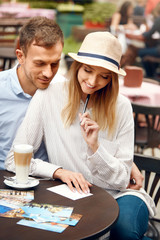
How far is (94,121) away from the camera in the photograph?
2211 mm

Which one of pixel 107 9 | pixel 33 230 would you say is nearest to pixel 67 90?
pixel 33 230

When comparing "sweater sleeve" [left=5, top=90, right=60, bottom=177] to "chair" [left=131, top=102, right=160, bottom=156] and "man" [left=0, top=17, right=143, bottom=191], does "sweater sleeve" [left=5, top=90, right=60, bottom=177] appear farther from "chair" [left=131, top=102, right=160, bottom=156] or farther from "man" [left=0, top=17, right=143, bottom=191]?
"chair" [left=131, top=102, right=160, bottom=156]

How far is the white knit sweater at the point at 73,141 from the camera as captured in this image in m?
2.27

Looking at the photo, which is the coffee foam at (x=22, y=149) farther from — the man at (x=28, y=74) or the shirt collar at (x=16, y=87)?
the shirt collar at (x=16, y=87)

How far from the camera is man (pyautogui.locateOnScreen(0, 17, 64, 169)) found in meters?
2.49

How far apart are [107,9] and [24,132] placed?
1362cm

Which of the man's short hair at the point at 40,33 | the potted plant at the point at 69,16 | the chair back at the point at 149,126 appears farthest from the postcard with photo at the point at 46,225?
the potted plant at the point at 69,16

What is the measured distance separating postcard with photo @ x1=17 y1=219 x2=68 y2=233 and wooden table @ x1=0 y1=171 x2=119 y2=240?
21 mm

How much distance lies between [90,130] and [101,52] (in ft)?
1.37

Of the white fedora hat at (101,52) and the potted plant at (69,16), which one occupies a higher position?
the white fedora hat at (101,52)

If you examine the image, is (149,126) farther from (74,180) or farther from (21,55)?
(74,180)

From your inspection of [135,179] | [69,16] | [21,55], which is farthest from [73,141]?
[69,16]

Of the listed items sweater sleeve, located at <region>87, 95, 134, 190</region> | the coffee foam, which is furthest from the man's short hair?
the coffee foam

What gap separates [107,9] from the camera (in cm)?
1528
